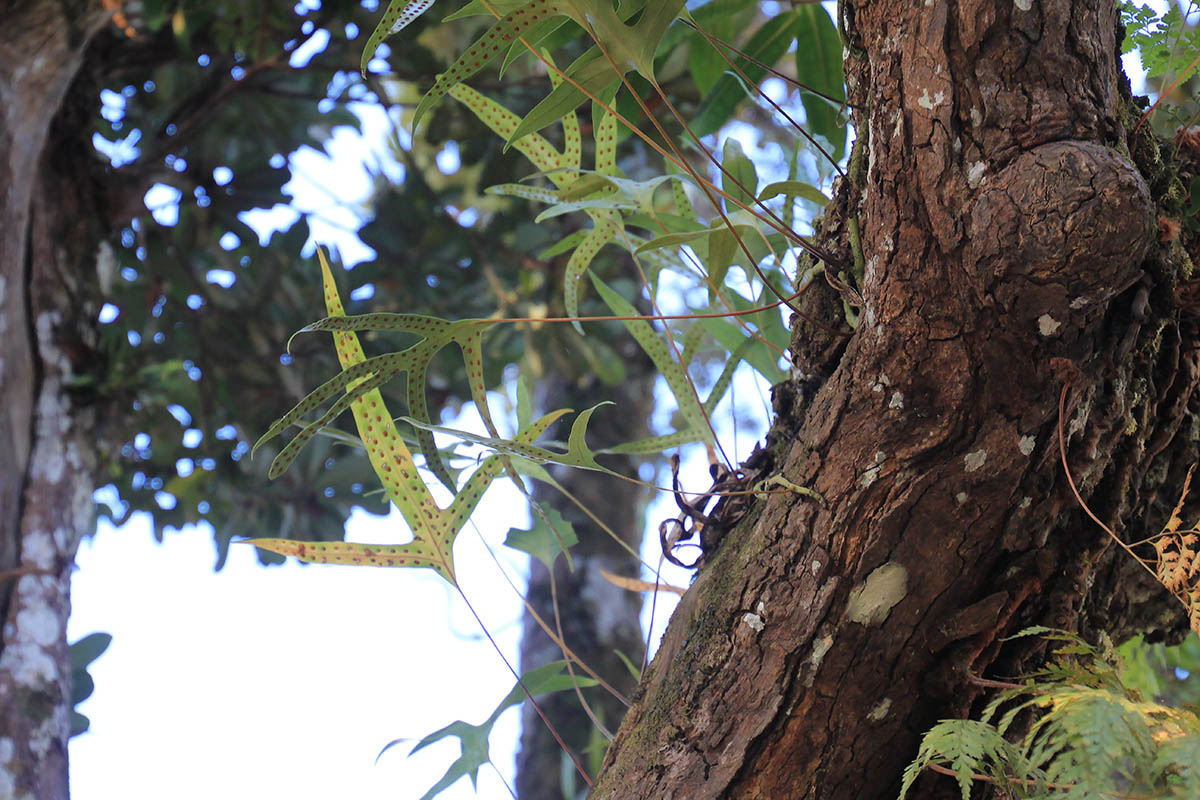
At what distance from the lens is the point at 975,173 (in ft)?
1.26

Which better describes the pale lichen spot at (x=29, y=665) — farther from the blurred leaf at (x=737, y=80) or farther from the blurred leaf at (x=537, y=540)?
the blurred leaf at (x=737, y=80)

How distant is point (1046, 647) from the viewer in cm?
48

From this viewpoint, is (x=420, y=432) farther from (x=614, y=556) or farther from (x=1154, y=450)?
(x=614, y=556)

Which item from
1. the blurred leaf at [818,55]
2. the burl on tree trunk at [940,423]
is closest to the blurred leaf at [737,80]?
the blurred leaf at [818,55]

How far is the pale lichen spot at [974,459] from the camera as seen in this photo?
A: 0.41 metres

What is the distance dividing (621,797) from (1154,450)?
1.17 feet

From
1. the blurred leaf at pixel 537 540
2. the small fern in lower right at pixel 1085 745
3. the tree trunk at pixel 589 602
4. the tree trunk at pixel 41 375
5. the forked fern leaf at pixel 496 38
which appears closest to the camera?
the small fern in lower right at pixel 1085 745

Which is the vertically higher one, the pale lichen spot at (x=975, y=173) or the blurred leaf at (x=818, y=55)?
the blurred leaf at (x=818, y=55)

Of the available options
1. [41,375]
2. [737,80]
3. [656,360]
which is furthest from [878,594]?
[41,375]

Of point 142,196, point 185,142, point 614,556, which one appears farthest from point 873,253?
point 614,556

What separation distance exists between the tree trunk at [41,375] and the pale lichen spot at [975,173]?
0.89m

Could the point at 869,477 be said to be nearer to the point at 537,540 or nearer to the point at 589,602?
the point at 537,540

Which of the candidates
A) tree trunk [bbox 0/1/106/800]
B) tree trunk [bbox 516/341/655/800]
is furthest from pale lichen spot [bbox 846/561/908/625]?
tree trunk [bbox 516/341/655/800]

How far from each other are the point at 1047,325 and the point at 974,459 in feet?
0.23
